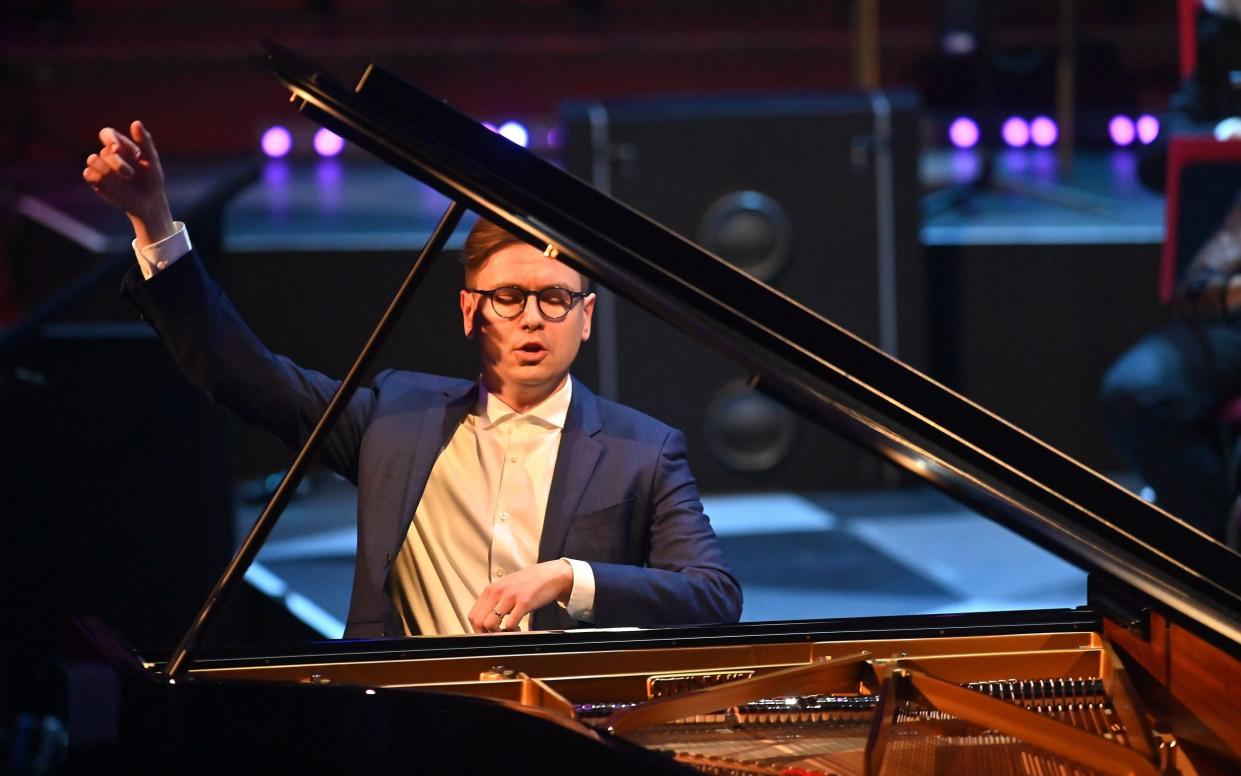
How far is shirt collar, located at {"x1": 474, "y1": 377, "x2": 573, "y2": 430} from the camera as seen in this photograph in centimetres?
194

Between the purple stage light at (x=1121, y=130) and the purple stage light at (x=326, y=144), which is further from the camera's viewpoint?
the purple stage light at (x=326, y=144)

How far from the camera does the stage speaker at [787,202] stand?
13.8 ft

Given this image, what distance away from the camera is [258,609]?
9.62 feet

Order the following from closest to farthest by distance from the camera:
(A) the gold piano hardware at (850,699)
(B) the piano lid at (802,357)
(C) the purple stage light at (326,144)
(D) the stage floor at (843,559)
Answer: (B) the piano lid at (802,357)
(A) the gold piano hardware at (850,699)
(D) the stage floor at (843,559)
(C) the purple stage light at (326,144)

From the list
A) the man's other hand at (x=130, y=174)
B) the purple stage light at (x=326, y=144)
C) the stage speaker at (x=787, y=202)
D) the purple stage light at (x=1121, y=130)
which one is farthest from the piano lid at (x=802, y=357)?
the purple stage light at (x=1121, y=130)

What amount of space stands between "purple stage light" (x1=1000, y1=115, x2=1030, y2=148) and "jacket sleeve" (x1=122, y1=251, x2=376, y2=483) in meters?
6.03

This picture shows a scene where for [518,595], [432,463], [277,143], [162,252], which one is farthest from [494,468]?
[277,143]

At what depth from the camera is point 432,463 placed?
1.92 meters

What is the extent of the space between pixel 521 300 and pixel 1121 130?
20.4ft

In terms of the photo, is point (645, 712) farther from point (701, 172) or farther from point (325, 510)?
point (701, 172)

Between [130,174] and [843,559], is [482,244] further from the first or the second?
[843,559]

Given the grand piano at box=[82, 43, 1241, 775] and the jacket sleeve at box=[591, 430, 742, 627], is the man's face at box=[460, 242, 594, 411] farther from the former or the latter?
the grand piano at box=[82, 43, 1241, 775]

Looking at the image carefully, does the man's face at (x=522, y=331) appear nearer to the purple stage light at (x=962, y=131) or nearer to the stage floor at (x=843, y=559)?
the stage floor at (x=843, y=559)

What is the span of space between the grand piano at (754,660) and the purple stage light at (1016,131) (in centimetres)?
594
